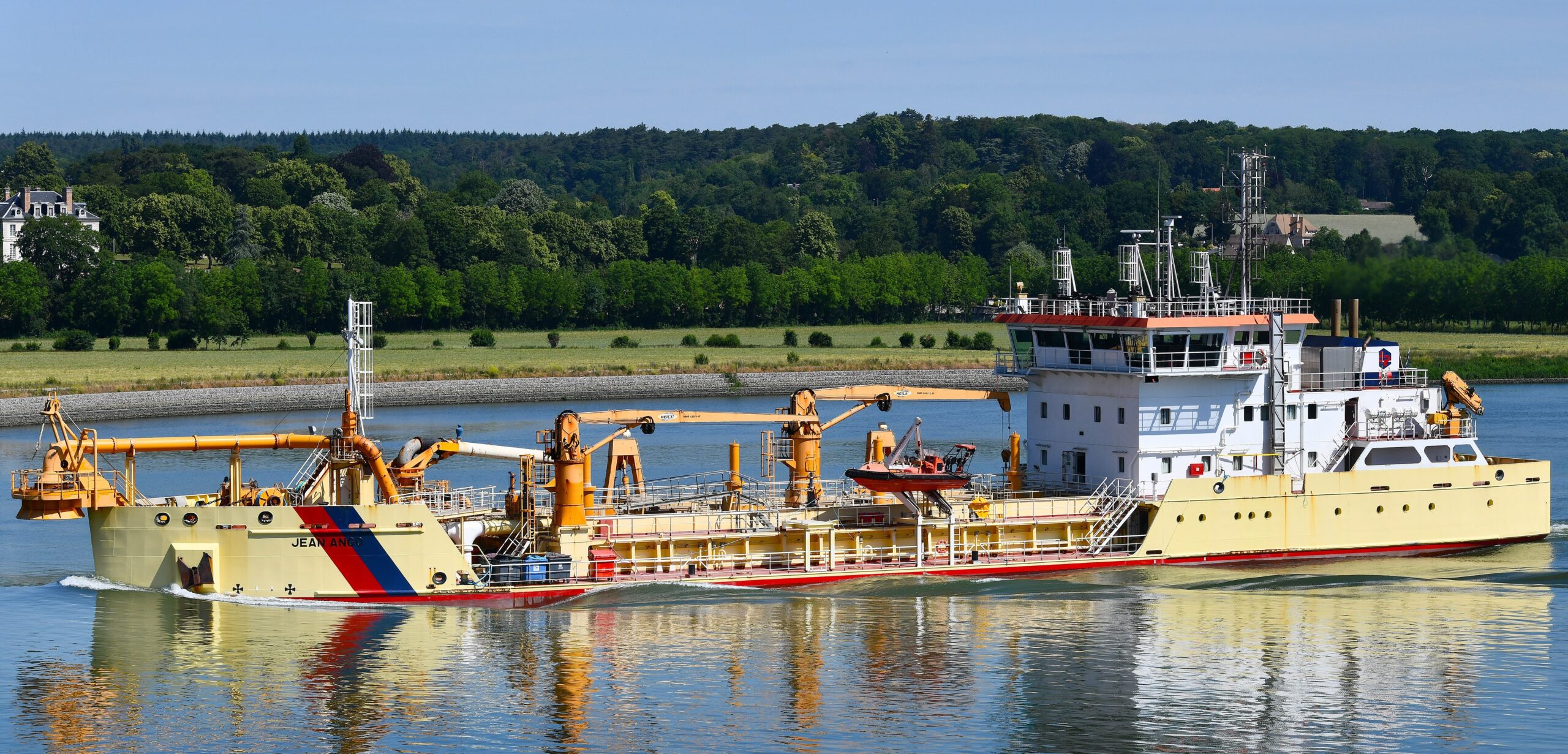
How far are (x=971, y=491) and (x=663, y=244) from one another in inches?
3913

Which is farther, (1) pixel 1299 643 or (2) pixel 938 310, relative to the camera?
(2) pixel 938 310

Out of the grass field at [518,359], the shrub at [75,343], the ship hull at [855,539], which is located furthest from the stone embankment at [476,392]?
the ship hull at [855,539]

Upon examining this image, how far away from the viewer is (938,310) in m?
120

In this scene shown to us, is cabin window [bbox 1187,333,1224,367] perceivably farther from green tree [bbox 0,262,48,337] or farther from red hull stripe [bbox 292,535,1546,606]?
green tree [bbox 0,262,48,337]

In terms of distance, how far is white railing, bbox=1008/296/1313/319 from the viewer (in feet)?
122

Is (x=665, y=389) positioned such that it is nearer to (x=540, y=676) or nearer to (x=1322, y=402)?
(x=1322, y=402)

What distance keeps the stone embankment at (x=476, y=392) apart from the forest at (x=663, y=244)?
1650 cm

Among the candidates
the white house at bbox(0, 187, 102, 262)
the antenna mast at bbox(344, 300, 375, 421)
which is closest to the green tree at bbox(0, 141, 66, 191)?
the white house at bbox(0, 187, 102, 262)

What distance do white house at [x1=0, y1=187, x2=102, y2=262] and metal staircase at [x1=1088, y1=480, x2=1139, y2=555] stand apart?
111 meters

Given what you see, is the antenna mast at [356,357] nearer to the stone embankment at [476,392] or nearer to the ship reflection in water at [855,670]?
the ship reflection in water at [855,670]

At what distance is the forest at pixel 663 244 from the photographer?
327 ft

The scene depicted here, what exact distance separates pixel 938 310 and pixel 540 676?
3631 inches

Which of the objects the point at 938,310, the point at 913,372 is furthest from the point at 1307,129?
the point at 913,372

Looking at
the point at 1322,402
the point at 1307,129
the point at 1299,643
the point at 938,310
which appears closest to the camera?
the point at 1299,643
